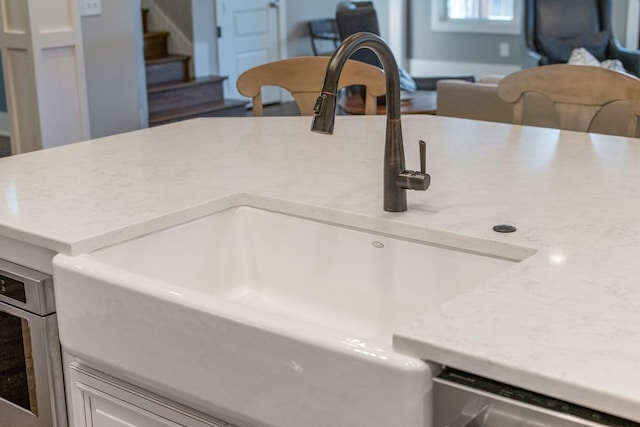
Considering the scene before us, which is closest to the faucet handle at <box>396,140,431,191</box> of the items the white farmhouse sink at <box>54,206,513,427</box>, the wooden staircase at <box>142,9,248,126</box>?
the white farmhouse sink at <box>54,206,513,427</box>

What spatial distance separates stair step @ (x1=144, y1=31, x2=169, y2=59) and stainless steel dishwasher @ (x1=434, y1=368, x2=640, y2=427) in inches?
249

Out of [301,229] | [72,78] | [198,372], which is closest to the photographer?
[198,372]

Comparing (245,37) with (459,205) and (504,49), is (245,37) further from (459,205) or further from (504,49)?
(459,205)

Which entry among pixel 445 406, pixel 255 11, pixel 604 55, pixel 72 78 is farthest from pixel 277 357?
pixel 255 11

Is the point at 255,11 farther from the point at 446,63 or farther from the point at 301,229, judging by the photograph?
the point at 301,229

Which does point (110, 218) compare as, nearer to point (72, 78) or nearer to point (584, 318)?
point (584, 318)

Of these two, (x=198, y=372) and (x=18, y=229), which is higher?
(x=18, y=229)

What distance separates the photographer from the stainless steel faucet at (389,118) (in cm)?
145

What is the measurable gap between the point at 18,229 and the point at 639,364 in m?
1.15

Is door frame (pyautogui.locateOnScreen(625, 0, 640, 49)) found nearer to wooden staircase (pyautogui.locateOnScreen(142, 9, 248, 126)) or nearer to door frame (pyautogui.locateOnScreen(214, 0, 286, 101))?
door frame (pyautogui.locateOnScreen(214, 0, 286, 101))

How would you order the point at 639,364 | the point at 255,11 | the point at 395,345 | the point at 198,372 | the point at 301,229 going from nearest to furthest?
1. the point at 639,364
2. the point at 395,345
3. the point at 198,372
4. the point at 301,229
5. the point at 255,11

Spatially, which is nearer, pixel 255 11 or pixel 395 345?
pixel 395 345

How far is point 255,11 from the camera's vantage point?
26.8 feet

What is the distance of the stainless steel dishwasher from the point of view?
41.1 inches
